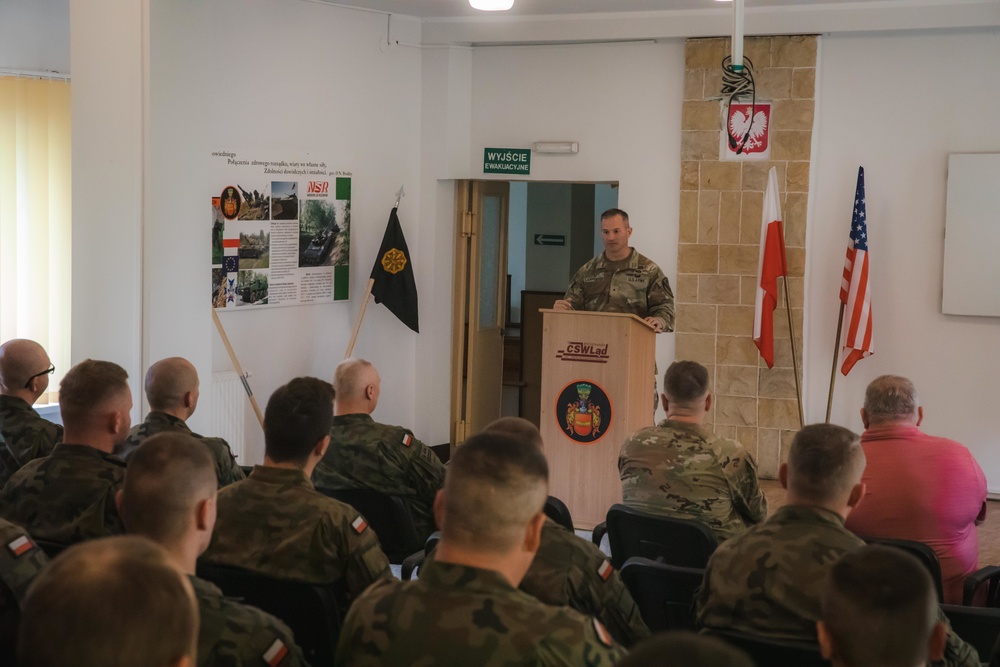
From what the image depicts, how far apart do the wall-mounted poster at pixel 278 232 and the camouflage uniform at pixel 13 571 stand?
447cm

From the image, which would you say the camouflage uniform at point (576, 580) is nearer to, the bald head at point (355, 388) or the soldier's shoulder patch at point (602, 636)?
the soldier's shoulder patch at point (602, 636)

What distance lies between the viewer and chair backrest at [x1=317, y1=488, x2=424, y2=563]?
3912 mm

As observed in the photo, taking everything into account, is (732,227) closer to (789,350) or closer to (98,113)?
(789,350)

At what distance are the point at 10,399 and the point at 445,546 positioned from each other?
2943mm

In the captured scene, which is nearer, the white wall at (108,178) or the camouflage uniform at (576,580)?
the camouflage uniform at (576,580)

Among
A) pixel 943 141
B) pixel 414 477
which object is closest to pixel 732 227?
pixel 943 141

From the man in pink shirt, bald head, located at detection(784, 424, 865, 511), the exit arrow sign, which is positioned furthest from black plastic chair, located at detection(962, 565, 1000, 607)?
the exit arrow sign

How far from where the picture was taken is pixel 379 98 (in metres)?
7.96

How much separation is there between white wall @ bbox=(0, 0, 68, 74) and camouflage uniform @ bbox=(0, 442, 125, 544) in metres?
4.46

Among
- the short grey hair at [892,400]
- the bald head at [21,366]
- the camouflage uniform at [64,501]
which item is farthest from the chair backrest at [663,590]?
the bald head at [21,366]

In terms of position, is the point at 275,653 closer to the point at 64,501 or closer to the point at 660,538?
the point at 64,501

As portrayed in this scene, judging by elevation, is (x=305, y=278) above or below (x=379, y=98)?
below

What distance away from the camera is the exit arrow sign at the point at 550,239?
453 inches

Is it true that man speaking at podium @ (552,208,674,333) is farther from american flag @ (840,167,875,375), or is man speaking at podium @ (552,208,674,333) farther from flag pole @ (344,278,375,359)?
flag pole @ (344,278,375,359)
